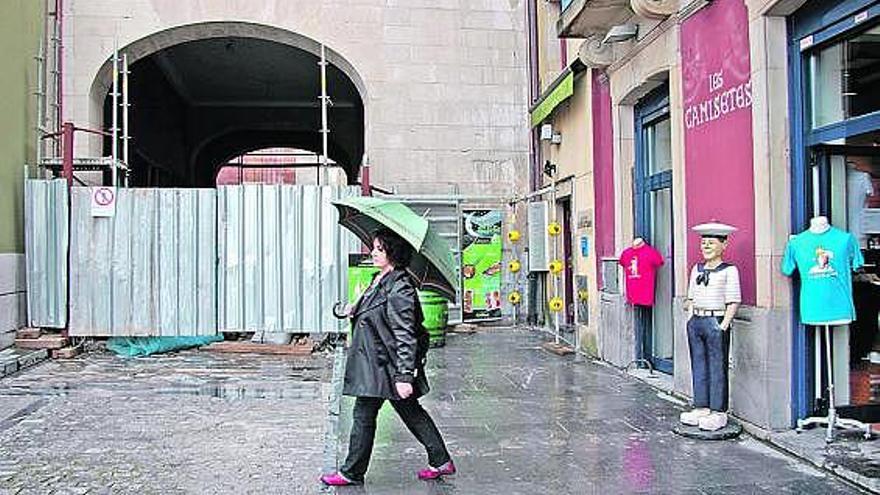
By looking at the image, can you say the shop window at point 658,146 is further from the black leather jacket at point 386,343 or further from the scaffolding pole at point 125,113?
the scaffolding pole at point 125,113

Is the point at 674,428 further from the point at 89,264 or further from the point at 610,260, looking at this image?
the point at 89,264

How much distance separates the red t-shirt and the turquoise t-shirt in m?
3.31

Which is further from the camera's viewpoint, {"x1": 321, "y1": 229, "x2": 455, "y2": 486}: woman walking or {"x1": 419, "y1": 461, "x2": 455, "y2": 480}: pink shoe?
{"x1": 419, "y1": 461, "x2": 455, "y2": 480}: pink shoe

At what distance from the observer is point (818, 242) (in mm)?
6359

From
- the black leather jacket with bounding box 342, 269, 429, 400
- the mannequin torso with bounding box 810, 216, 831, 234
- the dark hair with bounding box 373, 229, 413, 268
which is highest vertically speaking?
the mannequin torso with bounding box 810, 216, 831, 234

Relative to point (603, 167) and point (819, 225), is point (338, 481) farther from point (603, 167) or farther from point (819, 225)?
point (603, 167)

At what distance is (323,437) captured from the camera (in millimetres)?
7273

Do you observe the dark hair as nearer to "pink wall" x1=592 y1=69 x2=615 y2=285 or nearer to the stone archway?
"pink wall" x1=592 y1=69 x2=615 y2=285

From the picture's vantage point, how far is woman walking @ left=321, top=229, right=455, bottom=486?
5.48 meters

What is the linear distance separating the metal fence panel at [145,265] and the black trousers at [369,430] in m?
7.42

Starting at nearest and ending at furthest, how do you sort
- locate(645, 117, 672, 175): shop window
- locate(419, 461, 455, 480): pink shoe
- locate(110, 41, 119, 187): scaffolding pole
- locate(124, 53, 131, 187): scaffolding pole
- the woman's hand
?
the woman's hand, locate(419, 461, 455, 480): pink shoe, locate(645, 117, 672, 175): shop window, locate(110, 41, 119, 187): scaffolding pole, locate(124, 53, 131, 187): scaffolding pole

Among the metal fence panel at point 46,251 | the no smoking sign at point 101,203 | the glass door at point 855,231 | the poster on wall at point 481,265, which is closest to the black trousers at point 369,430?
the glass door at point 855,231

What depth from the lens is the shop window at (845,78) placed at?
21.1ft

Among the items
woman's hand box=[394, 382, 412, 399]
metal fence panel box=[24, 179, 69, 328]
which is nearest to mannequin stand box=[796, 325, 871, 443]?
woman's hand box=[394, 382, 412, 399]
